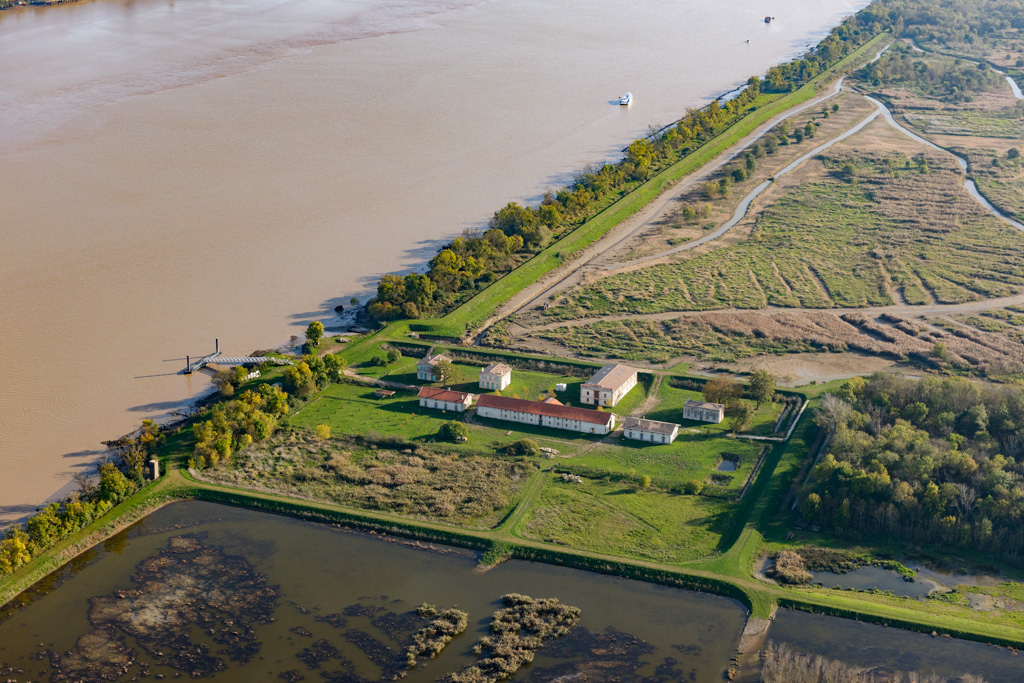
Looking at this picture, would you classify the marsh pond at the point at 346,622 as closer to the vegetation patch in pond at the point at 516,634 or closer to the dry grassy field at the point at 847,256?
the vegetation patch in pond at the point at 516,634

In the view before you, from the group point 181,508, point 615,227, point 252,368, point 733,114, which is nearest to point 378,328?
point 252,368

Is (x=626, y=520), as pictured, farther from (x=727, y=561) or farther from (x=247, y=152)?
(x=247, y=152)

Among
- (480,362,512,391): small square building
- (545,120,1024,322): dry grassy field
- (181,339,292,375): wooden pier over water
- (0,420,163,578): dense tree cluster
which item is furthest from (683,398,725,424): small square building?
(0,420,163,578): dense tree cluster

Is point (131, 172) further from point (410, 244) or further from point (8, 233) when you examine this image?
point (410, 244)

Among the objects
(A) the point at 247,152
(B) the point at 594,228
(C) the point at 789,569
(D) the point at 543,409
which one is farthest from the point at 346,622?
(A) the point at 247,152

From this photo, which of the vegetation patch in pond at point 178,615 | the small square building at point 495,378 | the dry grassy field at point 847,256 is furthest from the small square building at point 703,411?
the vegetation patch in pond at point 178,615
